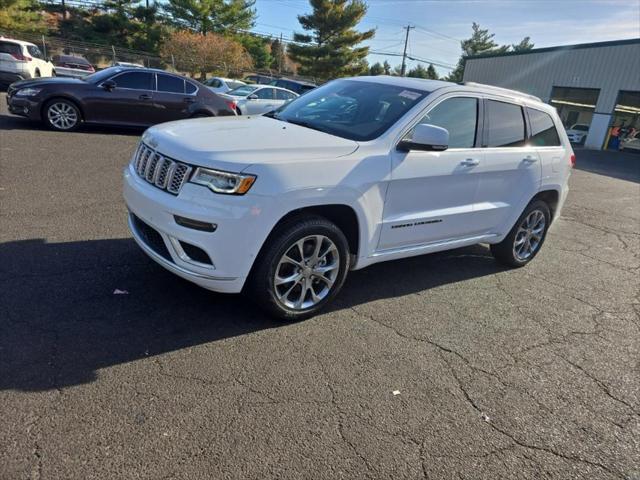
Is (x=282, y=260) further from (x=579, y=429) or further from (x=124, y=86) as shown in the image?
(x=124, y=86)

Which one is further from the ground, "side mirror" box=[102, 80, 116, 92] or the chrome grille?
"side mirror" box=[102, 80, 116, 92]

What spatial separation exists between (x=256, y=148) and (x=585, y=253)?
5.12 meters

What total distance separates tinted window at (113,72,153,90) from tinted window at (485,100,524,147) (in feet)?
27.4

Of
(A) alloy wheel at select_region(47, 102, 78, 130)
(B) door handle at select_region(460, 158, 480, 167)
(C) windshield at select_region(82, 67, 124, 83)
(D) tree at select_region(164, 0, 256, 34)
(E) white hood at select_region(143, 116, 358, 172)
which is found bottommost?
(A) alloy wheel at select_region(47, 102, 78, 130)

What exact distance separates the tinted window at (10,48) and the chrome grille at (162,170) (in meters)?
15.4

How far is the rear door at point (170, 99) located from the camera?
10.3 meters

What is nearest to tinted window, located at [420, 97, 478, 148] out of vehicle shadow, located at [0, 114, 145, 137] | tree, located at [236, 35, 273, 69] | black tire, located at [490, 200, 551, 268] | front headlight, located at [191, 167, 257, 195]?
black tire, located at [490, 200, 551, 268]

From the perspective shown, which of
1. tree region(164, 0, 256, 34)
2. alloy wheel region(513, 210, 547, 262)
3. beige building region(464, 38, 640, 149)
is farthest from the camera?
tree region(164, 0, 256, 34)

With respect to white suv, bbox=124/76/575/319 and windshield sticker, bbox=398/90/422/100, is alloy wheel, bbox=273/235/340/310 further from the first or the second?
windshield sticker, bbox=398/90/422/100

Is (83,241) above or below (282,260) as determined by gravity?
below

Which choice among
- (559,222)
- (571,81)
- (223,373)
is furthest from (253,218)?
(571,81)

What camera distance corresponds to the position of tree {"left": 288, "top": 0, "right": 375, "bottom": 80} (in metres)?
42.0

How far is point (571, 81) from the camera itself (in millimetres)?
28297

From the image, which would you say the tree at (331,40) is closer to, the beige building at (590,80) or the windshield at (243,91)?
the beige building at (590,80)
